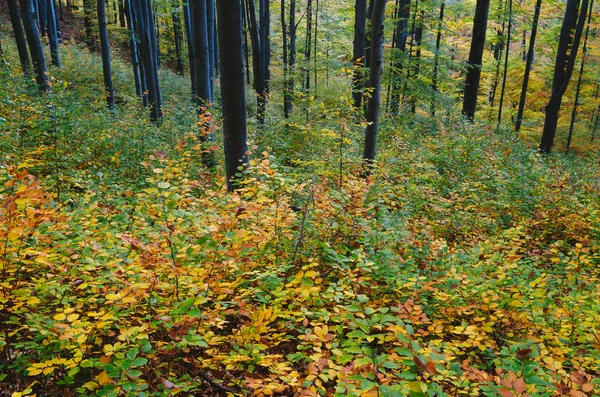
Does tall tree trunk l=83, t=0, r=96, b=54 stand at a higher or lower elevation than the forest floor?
higher

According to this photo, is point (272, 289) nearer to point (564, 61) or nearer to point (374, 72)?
point (374, 72)

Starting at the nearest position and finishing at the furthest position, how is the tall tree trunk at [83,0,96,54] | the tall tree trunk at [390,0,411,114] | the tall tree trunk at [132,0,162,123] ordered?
the tall tree trunk at [132,0,162,123]
the tall tree trunk at [390,0,411,114]
the tall tree trunk at [83,0,96,54]

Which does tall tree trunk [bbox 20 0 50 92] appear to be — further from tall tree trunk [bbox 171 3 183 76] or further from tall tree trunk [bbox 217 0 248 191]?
tall tree trunk [bbox 171 3 183 76]

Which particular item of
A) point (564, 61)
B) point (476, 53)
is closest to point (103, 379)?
point (476, 53)

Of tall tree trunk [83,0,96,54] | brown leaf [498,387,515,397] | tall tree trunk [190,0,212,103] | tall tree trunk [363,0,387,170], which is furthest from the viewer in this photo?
tall tree trunk [83,0,96,54]

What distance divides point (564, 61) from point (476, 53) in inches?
155

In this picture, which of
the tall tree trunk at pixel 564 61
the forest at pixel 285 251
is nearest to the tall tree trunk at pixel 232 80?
the forest at pixel 285 251

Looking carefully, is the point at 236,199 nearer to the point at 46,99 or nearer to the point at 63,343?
the point at 63,343

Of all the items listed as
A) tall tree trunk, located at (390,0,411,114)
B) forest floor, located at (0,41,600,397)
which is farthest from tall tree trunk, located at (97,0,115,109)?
tall tree trunk, located at (390,0,411,114)

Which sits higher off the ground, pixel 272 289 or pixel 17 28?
pixel 17 28

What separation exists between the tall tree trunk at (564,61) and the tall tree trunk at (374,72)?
35.5ft

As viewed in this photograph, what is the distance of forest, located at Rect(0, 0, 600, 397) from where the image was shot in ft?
6.83

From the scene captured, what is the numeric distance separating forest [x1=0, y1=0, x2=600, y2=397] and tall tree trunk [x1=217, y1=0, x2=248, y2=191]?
0.09 ft

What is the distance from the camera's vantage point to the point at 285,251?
344 centimetres
